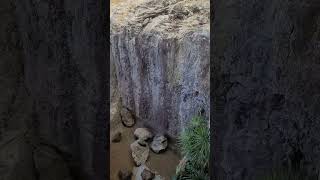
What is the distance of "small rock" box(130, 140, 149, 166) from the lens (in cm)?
869

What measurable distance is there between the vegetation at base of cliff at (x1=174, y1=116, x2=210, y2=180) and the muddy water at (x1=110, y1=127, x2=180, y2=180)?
2.86 feet

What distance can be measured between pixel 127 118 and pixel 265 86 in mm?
6711

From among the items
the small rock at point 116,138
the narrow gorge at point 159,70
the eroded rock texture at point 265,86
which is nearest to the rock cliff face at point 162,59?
the narrow gorge at point 159,70

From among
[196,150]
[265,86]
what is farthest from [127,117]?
[265,86]

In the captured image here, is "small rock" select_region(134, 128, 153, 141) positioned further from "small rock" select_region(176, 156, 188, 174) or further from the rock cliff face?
"small rock" select_region(176, 156, 188, 174)

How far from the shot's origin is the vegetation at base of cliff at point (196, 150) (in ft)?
23.1

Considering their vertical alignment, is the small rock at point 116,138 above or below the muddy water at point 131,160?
above

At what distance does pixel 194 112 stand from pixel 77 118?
465cm

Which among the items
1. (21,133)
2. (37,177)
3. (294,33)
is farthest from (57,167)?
(294,33)

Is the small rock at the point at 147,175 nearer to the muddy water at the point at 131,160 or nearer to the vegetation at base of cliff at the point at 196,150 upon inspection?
the muddy water at the point at 131,160

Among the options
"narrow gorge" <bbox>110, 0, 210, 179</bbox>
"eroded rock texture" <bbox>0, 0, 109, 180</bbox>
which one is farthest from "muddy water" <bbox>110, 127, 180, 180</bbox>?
"eroded rock texture" <bbox>0, 0, 109, 180</bbox>

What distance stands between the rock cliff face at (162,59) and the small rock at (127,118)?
13 centimetres

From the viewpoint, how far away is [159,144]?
873cm

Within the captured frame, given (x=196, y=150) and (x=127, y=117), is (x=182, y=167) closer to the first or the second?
(x=196, y=150)
